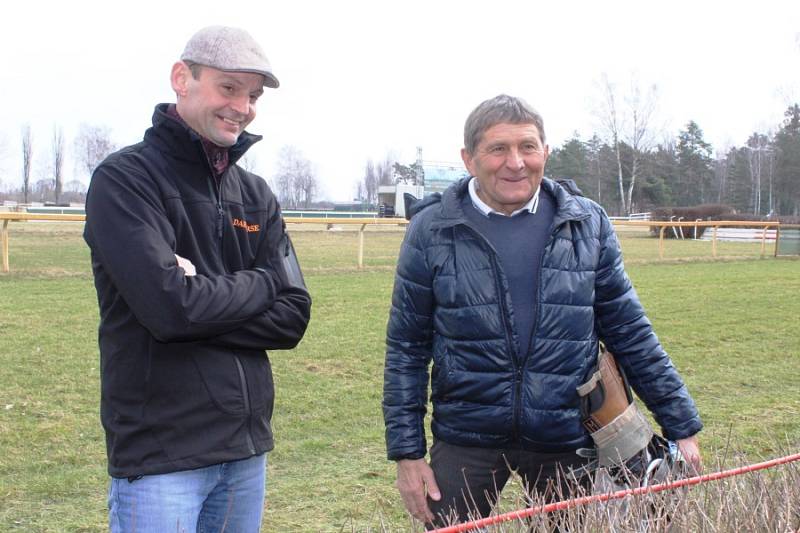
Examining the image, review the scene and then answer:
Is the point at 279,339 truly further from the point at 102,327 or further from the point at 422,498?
the point at 422,498

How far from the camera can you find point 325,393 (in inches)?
249

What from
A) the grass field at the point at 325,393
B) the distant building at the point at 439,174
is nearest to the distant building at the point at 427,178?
the distant building at the point at 439,174

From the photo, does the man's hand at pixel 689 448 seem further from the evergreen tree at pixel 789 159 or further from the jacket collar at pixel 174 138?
the evergreen tree at pixel 789 159

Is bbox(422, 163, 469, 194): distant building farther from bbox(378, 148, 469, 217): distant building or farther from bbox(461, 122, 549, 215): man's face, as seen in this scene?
bbox(461, 122, 549, 215): man's face

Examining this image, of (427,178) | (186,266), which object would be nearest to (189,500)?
(186,266)

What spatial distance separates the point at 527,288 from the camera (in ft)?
8.48

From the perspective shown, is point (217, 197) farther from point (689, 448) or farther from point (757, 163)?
point (757, 163)

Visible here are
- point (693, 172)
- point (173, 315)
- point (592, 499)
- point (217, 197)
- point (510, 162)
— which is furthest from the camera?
point (693, 172)

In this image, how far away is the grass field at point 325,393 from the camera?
4.16 meters

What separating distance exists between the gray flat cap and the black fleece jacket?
0.20 metres

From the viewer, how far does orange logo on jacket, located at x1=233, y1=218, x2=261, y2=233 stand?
240 centimetres

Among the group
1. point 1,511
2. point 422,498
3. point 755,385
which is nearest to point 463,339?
point 422,498

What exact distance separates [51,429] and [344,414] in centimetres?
197

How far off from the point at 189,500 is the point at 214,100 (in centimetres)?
112
